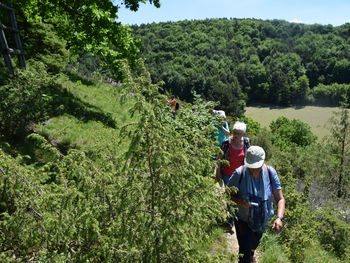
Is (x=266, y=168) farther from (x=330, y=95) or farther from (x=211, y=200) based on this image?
(x=330, y=95)

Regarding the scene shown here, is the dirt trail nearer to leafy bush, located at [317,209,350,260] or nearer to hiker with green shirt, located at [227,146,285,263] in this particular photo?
hiker with green shirt, located at [227,146,285,263]

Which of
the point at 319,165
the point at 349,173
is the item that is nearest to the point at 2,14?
the point at 349,173

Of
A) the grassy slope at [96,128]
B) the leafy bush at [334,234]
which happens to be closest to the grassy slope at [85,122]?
the grassy slope at [96,128]

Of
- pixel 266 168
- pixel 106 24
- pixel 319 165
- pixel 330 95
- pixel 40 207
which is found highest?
pixel 106 24

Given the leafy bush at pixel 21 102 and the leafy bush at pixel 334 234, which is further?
the leafy bush at pixel 334 234

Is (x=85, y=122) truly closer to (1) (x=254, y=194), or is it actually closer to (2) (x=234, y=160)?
(2) (x=234, y=160)

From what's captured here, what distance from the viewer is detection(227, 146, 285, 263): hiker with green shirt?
16.7 ft

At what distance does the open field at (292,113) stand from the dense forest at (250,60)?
415cm

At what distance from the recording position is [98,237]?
3201 millimetres

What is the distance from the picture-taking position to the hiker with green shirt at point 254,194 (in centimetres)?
510

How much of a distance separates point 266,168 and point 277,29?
162m

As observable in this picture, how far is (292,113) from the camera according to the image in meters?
96.1

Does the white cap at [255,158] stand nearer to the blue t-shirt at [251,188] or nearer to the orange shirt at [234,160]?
the blue t-shirt at [251,188]

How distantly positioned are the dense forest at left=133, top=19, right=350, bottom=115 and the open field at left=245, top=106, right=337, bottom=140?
13.6 ft
